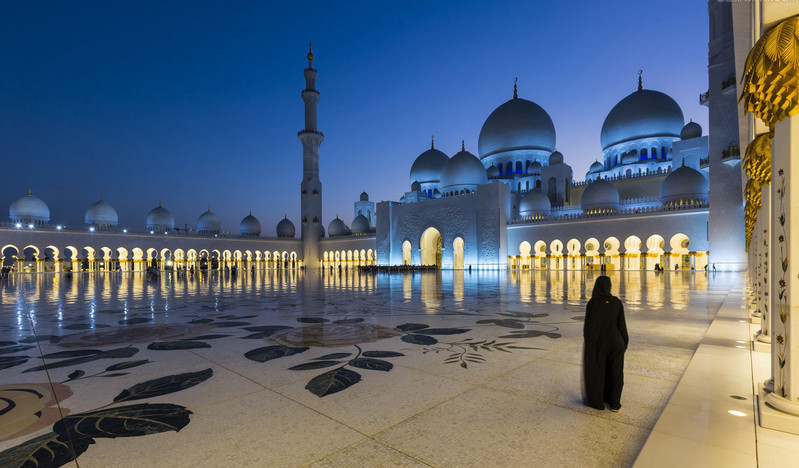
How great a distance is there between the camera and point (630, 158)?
24719 mm

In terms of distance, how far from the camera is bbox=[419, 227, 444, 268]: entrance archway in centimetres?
2728

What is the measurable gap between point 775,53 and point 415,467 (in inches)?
83.2

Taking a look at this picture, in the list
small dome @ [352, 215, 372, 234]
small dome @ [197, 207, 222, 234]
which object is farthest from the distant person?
small dome @ [197, 207, 222, 234]

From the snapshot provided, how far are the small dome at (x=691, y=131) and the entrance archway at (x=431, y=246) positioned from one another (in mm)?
15006

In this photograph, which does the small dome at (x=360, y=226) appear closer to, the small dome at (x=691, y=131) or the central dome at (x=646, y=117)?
the central dome at (x=646, y=117)

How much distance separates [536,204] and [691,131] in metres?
9.02

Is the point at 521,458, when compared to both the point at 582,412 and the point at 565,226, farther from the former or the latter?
the point at 565,226

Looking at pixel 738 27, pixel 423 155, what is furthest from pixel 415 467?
pixel 423 155

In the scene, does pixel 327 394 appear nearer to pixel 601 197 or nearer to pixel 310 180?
pixel 601 197

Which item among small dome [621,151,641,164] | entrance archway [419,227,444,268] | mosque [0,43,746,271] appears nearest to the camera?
mosque [0,43,746,271]

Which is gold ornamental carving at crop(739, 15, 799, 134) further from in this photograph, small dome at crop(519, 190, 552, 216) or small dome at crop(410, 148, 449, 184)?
small dome at crop(410, 148, 449, 184)

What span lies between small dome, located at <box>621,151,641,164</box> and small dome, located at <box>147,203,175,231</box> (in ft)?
110

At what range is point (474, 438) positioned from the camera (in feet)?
4.98

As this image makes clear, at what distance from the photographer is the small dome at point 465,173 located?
26.3 meters
